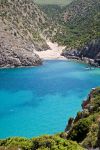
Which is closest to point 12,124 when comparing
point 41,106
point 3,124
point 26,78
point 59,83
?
point 3,124

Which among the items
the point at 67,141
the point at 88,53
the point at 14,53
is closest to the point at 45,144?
the point at 67,141

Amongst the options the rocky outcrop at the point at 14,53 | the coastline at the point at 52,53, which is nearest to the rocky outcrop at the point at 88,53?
the coastline at the point at 52,53

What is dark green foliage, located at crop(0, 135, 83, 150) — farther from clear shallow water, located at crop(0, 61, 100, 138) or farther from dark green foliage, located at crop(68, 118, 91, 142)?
clear shallow water, located at crop(0, 61, 100, 138)

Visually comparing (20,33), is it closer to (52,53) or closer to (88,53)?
(52,53)

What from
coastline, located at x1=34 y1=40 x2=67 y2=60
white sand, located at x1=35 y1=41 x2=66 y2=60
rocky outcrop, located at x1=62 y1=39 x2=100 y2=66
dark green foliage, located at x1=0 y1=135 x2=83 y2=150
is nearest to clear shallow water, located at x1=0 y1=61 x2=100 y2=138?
rocky outcrop, located at x1=62 y1=39 x2=100 y2=66

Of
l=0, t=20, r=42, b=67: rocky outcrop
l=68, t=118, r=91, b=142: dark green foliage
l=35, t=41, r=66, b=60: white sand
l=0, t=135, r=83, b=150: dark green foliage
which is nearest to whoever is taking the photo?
l=0, t=135, r=83, b=150: dark green foliage

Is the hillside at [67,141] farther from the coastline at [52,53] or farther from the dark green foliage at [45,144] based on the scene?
the coastline at [52,53]
